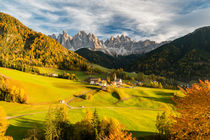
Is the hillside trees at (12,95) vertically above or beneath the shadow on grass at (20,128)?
above

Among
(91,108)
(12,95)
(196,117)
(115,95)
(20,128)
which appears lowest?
(91,108)

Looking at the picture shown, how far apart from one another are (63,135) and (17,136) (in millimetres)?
13965

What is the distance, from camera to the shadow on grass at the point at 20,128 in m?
35.4

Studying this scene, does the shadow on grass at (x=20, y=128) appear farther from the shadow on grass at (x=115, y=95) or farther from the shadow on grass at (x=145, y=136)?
the shadow on grass at (x=115, y=95)

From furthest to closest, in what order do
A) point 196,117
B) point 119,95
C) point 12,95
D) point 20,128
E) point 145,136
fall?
point 119,95 → point 12,95 → point 145,136 → point 20,128 → point 196,117

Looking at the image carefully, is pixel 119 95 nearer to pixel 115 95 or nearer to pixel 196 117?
pixel 115 95

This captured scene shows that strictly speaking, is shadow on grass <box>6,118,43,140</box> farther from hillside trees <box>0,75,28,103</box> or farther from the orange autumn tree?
the orange autumn tree

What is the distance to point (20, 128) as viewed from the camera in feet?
131

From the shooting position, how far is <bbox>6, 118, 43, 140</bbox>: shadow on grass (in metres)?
35.4

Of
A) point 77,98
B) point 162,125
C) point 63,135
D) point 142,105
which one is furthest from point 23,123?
point 142,105

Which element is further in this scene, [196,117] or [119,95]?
[119,95]

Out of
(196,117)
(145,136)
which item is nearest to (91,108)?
(145,136)

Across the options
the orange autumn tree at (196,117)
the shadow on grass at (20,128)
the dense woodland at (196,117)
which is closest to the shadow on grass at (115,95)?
the shadow on grass at (20,128)

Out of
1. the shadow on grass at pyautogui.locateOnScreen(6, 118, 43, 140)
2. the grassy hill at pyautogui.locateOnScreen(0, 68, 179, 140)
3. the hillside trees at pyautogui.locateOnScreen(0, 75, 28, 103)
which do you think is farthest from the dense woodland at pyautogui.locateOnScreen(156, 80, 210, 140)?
the hillside trees at pyautogui.locateOnScreen(0, 75, 28, 103)
